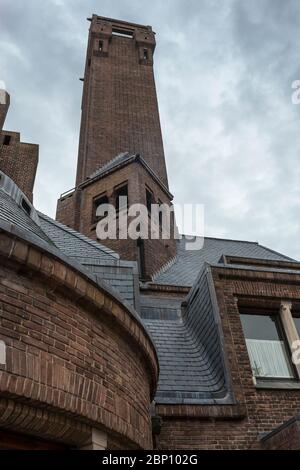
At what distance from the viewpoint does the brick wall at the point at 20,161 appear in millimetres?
13211

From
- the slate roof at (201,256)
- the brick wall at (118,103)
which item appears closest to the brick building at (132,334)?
the slate roof at (201,256)

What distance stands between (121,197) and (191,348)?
35.9 ft

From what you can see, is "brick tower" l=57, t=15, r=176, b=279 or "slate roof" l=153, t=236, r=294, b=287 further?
"brick tower" l=57, t=15, r=176, b=279

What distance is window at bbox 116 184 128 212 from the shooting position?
20.0m

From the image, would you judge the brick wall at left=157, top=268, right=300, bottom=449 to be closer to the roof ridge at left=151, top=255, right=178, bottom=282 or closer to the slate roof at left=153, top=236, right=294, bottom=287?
the slate roof at left=153, top=236, right=294, bottom=287

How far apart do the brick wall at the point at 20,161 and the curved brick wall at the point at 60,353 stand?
28.9 feet

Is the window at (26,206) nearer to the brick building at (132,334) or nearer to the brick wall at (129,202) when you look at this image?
the brick building at (132,334)

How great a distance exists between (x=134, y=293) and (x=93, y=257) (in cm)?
130

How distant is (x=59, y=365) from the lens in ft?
13.3

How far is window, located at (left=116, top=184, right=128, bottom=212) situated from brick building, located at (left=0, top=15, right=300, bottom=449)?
210 millimetres

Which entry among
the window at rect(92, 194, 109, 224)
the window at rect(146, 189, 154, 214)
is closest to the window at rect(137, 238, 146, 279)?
the window at rect(146, 189, 154, 214)

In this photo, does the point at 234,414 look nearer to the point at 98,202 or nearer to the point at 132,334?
the point at 132,334

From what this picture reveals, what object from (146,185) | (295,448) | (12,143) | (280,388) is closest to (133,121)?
(146,185)
